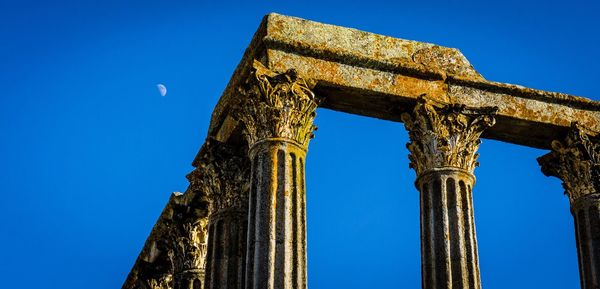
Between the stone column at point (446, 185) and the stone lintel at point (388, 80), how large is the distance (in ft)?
1.46

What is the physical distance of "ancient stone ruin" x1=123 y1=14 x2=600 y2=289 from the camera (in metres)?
25.4

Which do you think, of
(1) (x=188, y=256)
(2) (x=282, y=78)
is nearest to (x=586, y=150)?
(2) (x=282, y=78)

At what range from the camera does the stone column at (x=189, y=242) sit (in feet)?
112

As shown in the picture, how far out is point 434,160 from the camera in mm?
27156

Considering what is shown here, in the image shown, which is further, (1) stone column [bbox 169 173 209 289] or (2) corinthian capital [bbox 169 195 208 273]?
(2) corinthian capital [bbox 169 195 208 273]

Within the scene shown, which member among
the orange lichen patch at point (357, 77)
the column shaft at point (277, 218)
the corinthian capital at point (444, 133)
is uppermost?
the orange lichen patch at point (357, 77)

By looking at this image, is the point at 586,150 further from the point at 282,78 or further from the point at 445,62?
the point at 282,78

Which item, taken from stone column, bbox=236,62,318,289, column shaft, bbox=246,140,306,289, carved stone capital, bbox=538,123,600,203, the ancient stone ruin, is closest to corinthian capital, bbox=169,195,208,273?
the ancient stone ruin

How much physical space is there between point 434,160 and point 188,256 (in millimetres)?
10085

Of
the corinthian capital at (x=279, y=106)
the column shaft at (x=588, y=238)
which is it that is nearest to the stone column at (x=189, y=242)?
the corinthian capital at (x=279, y=106)

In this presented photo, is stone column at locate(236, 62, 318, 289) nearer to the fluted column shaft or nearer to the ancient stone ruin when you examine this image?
the ancient stone ruin

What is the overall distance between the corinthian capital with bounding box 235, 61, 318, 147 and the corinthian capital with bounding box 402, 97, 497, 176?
2.59 meters

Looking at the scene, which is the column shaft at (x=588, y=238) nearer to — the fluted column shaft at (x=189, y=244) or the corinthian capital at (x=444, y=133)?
the corinthian capital at (x=444, y=133)

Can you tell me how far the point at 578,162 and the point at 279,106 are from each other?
757cm
